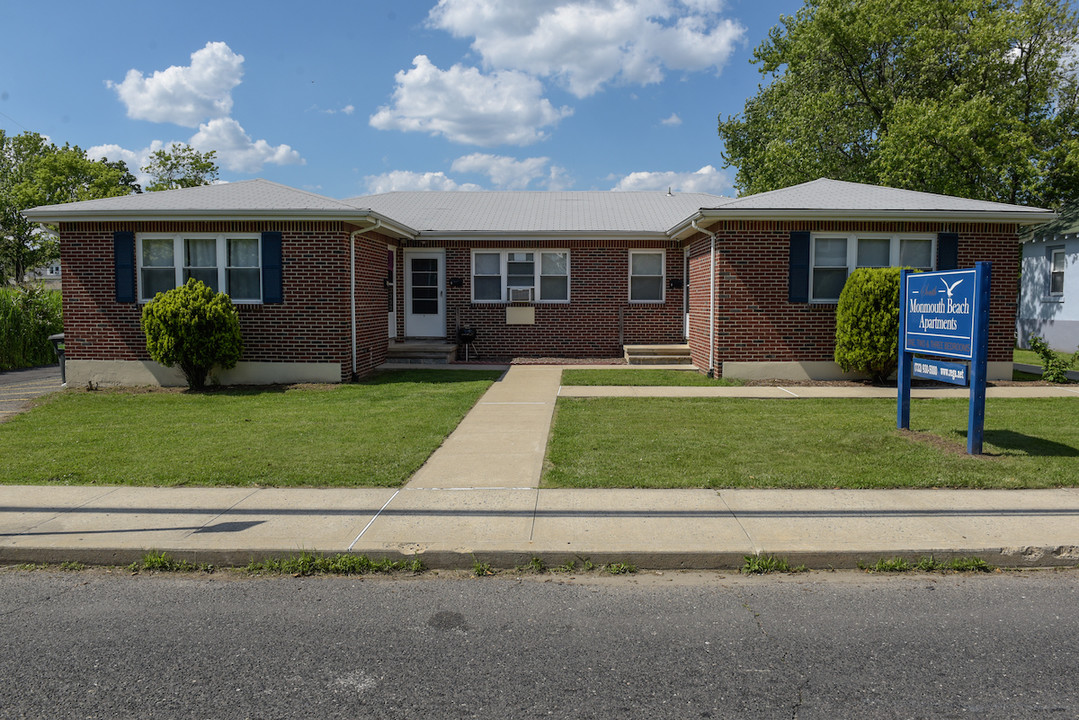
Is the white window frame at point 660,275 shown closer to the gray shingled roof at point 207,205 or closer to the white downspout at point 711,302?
the white downspout at point 711,302

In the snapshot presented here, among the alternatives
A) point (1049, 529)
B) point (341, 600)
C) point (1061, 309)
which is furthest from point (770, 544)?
point (1061, 309)

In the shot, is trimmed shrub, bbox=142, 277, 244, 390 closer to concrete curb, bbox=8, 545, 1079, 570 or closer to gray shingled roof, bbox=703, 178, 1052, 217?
concrete curb, bbox=8, 545, 1079, 570

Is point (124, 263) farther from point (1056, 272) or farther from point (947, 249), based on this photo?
point (1056, 272)

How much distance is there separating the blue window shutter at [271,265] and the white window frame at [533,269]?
5588 millimetres

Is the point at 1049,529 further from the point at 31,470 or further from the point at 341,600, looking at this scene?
the point at 31,470

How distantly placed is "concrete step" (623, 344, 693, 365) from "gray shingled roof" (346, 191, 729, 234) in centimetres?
284

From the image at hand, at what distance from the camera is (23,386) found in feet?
47.5

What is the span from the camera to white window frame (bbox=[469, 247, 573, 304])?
58.5ft

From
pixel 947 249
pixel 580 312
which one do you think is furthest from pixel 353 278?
pixel 947 249

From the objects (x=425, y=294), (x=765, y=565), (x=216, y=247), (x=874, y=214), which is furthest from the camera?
(x=425, y=294)

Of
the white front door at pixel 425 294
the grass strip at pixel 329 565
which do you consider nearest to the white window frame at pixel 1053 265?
the white front door at pixel 425 294

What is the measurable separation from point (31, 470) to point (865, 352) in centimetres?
1202

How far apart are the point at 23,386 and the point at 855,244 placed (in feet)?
54.5

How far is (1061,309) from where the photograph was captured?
859 inches
